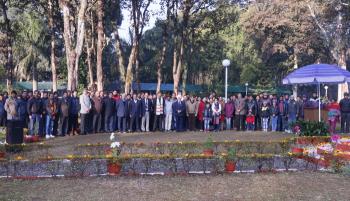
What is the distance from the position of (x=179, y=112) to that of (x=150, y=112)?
117 centimetres

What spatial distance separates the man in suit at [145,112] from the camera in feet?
66.1

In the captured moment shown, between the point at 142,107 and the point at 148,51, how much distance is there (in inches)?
1402

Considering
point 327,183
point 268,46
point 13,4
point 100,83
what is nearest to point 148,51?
point 268,46

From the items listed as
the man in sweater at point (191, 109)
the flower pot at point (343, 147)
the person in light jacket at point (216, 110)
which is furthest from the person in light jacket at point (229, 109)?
the flower pot at point (343, 147)

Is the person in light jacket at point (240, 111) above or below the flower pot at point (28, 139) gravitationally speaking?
above

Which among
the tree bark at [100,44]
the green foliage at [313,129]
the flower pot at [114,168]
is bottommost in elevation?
the flower pot at [114,168]

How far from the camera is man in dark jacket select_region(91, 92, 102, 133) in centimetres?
1895

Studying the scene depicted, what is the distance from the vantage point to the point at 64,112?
1805 cm

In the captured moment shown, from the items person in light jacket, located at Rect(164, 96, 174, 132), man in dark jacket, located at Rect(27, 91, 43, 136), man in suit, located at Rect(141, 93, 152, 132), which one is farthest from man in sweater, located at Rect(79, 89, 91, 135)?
person in light jacket, located at Rect(164, 96, 174, 132)

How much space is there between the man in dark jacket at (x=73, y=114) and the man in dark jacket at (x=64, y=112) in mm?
204

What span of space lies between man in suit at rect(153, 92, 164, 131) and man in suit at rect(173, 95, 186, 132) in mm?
545

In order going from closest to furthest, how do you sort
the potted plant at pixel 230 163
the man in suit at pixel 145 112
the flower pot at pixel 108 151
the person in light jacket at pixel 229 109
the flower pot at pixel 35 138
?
the potted plant at pixel 230 163
the flower pot at pixel 108 151
the flower pot at pixel 35 138
the man in suit at pixel 145 112
the person in light jacket at pixel 229 109

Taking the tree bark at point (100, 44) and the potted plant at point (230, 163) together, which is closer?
the potted plant at point (230, 163)

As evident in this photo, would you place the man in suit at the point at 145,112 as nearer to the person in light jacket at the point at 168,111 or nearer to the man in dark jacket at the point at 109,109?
the person in light jacket at the point at 168,111
